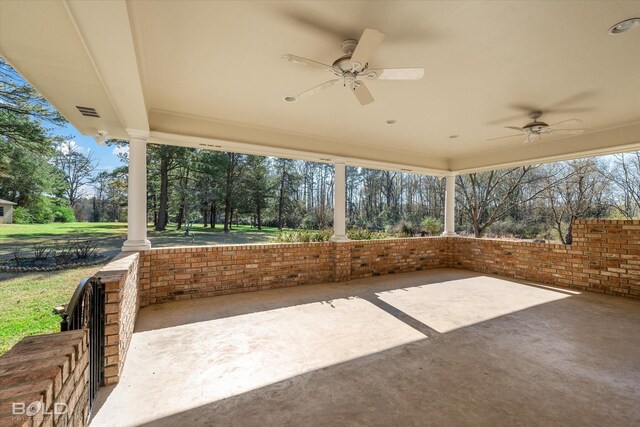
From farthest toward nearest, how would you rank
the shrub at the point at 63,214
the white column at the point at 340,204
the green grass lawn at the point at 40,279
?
the shrub at the point at 63,214 → the white column at the point at 340,204 → the green grass lawn at the point at 40,279

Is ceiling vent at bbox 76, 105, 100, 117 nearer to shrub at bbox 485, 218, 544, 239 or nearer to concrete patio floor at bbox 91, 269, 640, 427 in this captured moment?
concrete patio floor at bbox 91, 269, 640, 427

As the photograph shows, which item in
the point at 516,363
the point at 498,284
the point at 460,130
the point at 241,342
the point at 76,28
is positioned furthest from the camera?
the point at 498,284

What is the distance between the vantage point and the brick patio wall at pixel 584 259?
464cm

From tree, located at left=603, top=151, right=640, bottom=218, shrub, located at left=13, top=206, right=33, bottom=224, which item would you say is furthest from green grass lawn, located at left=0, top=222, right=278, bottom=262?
tree, located at left=603, top=151, right=640, bottom=218

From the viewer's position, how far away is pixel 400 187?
57.8ft

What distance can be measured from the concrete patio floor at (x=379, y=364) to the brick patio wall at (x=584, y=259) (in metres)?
0.70

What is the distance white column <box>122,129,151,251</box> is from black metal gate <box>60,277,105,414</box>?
216 centimetres

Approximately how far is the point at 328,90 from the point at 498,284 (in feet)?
15.9

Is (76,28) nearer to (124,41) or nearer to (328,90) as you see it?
(124,41)

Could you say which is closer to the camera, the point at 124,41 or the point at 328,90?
the point at 124,41

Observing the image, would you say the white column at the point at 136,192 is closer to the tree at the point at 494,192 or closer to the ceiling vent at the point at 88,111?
the ceiling vent at the point at 88,111

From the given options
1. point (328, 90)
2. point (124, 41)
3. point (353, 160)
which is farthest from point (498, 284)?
point (124, 41)

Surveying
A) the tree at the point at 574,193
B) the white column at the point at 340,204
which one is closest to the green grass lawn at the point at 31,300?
the white column at the point at 340,204

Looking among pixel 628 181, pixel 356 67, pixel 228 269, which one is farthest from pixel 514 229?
pixel 356 67
